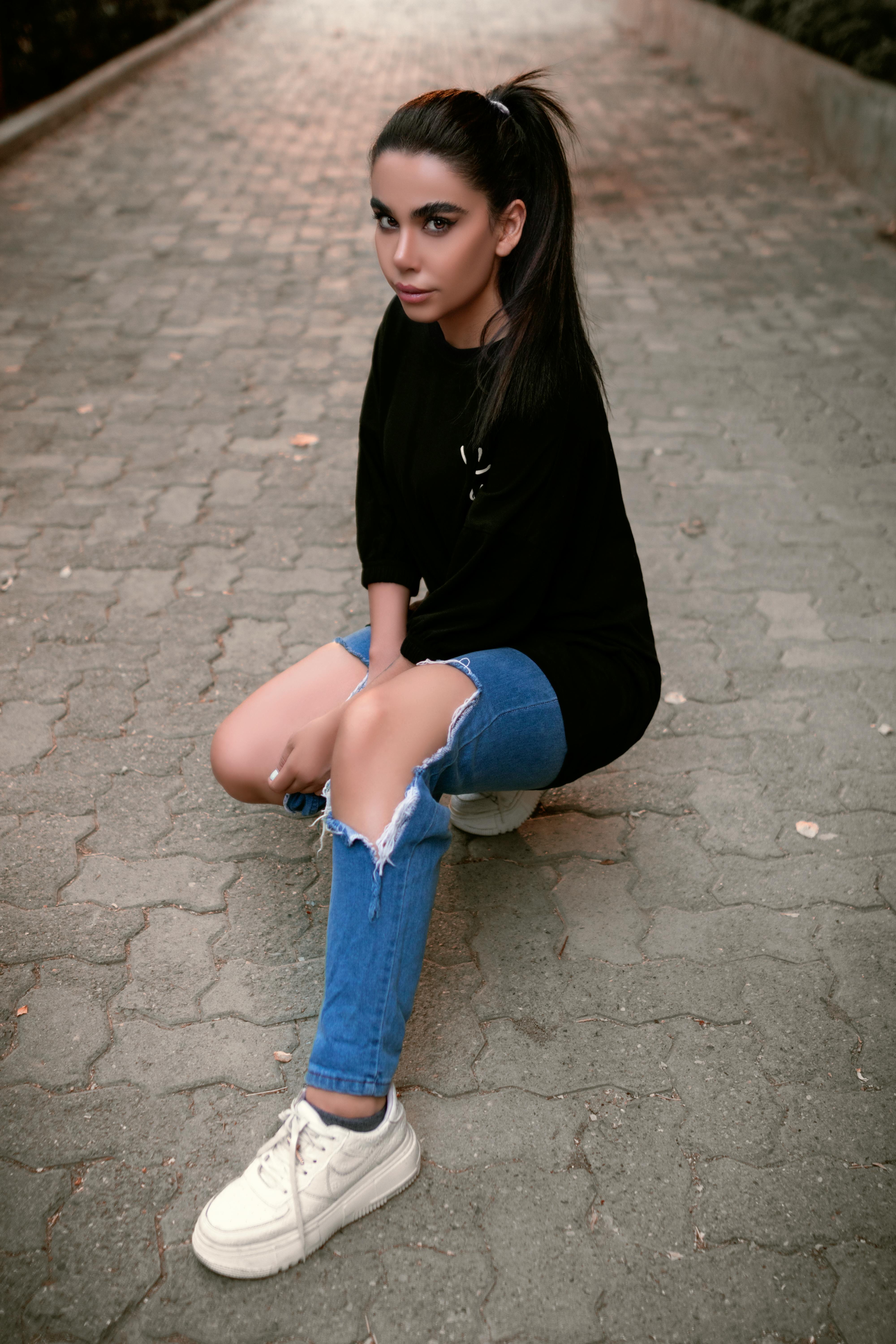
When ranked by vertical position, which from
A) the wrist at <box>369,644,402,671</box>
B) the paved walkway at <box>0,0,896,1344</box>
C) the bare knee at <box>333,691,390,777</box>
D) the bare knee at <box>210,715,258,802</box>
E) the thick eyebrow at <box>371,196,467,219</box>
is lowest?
the paved walkway at <box>0,0,896,1344</box>

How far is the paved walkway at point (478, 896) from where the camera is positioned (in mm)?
1663

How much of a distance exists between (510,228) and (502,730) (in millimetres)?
915

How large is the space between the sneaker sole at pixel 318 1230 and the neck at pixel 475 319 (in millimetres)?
1452

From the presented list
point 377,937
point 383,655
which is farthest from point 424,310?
point 377,937

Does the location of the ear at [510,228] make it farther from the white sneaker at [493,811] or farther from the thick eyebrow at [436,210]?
the white sneaker at [493,811]

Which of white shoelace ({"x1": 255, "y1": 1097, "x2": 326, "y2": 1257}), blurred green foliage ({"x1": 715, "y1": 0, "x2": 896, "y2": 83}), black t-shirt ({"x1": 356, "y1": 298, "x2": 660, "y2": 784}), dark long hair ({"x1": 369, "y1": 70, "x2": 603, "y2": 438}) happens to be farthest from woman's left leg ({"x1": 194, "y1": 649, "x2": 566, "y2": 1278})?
blurred green foliage ({"x1": 715, "y1": 0, "x2": 896, "y2": 83})

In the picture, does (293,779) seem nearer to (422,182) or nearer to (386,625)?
(386,625)

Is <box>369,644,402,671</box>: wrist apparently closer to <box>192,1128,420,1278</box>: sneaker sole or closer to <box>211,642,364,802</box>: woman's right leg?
<box>211,642,364,802</box>: woman's right leg

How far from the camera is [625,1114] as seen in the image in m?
1.89

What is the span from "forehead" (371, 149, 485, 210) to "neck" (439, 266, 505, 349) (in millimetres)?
167

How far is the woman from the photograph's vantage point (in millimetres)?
1671

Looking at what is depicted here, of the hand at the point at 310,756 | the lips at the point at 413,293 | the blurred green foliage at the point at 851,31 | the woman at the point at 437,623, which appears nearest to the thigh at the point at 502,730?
the woman at the point at 437,623

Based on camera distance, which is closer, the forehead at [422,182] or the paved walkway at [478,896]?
the paved walkway at [478,896]

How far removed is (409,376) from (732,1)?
440 inches
